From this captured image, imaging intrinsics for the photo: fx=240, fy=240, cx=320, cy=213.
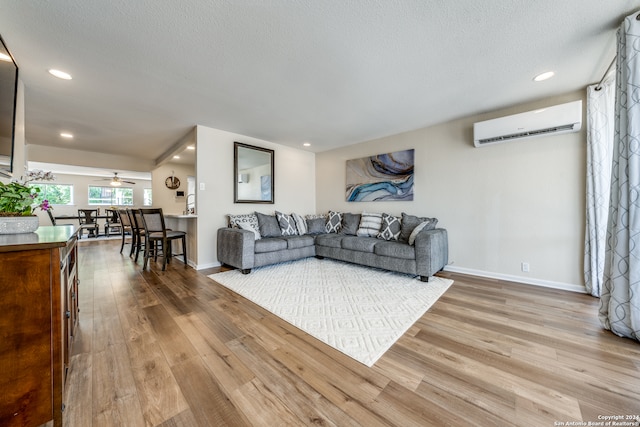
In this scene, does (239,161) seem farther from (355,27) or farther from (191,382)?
(191,382)

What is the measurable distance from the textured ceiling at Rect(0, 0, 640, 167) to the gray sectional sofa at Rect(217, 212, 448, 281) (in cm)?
164

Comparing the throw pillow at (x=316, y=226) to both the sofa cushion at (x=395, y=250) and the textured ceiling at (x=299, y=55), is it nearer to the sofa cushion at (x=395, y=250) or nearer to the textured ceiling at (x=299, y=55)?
the sofa cushion at (x=395, y=250)

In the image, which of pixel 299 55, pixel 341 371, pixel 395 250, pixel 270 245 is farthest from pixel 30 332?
pixel 395 250

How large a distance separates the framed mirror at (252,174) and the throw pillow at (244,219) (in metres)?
0.32

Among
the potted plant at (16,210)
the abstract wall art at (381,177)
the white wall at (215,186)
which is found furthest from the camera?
the abstract wall art at (381,177)

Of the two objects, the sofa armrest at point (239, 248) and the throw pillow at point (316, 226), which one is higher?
the throw pillow at point (316, 226)

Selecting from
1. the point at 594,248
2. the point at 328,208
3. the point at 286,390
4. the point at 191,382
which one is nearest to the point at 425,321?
the point at 286,390

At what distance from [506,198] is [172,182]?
7.37m

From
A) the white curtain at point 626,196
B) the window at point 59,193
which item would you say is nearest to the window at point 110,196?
the window at point 59,193

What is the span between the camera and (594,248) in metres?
2.54

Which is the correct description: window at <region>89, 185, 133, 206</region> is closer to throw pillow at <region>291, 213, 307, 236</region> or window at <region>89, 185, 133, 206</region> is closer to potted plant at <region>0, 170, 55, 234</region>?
throw pillow at <region>291, 213, 307, 236</region>

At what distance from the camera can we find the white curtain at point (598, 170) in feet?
8.11

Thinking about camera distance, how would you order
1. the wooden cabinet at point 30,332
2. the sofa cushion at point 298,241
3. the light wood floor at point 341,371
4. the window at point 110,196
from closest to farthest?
the wooden cabinet at point 30,332, the light wood floor at point 341,371, the sofa cushion at point 298,241, the window at point 110,196

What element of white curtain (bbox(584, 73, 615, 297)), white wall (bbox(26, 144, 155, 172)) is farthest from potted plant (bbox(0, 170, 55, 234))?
white wall (bbox(26, 144, 155, 172))
